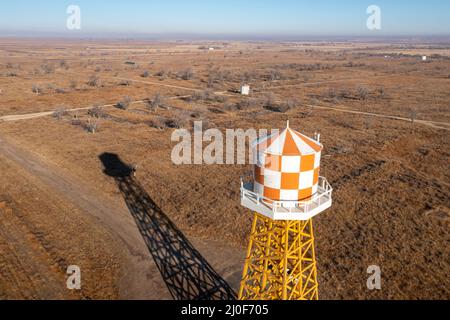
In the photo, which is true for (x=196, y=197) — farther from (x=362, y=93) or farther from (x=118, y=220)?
(x=362, y=93)

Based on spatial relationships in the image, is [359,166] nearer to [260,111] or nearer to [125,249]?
[125,249]

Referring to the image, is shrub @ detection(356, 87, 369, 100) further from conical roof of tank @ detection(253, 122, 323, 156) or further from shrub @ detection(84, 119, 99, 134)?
conical roof of tank @ detection(253, 122, 323, 156)

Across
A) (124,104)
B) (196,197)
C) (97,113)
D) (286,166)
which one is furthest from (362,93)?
(286,166)

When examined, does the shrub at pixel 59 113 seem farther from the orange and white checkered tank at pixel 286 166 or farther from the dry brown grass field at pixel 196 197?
the orange and white checkered tank at pixel 286 166

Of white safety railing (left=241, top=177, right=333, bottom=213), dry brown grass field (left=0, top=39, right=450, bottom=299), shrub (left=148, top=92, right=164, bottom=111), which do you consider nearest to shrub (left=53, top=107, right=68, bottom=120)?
dry brown grass field (left=0, top=39, right=450, bottom=299)

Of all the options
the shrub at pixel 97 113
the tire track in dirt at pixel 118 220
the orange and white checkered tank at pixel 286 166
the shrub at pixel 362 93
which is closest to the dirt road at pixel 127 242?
the tire track in dirt at pixel 118 220

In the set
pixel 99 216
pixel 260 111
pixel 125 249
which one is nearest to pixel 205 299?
pixel 125 249

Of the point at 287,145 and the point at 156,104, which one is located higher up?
the point at 287,145
